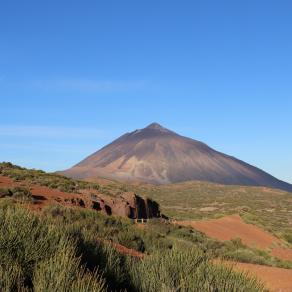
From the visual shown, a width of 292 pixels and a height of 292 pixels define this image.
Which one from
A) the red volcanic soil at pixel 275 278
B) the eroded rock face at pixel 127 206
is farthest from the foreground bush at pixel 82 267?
the eroded rock face at pixel 127 206

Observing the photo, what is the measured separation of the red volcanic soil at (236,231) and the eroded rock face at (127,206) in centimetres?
360

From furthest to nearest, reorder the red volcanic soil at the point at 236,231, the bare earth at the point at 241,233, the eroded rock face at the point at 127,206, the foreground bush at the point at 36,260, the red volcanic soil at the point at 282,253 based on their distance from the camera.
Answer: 1. the red volcanic soil at the point at 236,231
2. the bare earth at the point at 241,233
3. the eroded rock face at the point at 127,206
4. the red volcanic soil at the point at 282,253
5. the foreground bush at the point at 36,260

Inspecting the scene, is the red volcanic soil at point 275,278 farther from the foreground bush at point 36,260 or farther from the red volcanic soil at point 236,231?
the red volcanic soil at point 236,231

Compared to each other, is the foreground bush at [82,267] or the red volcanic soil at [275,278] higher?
the foreground bush at [82,267]

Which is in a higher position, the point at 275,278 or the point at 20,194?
the point at 20,194

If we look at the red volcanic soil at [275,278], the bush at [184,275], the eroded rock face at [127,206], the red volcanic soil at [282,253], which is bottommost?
the red volcanic soil at [282,253]

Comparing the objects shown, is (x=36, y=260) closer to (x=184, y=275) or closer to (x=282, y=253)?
(x=184, y=275)

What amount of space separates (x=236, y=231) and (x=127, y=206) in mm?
10361

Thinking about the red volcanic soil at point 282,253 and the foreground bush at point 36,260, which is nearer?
the foreground bush at point 36,260

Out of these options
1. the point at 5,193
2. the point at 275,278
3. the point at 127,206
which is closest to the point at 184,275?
the point at 275,278

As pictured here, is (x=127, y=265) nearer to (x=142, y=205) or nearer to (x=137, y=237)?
(x=137, y=237)

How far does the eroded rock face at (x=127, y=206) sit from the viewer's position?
110 feet

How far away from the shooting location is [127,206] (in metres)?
36.2

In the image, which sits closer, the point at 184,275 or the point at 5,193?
the point at 184,275
